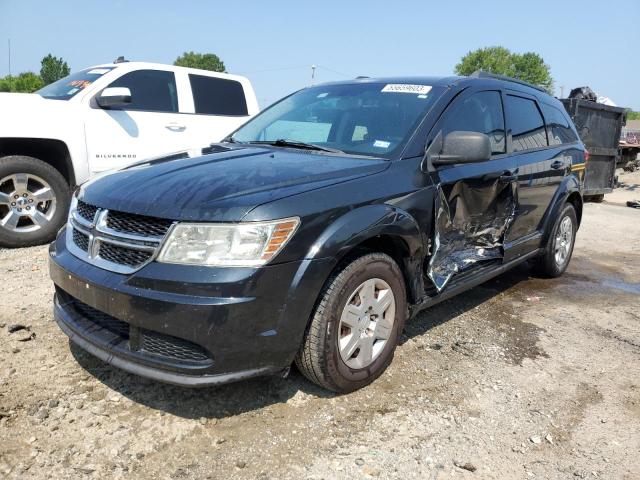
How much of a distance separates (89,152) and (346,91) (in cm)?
319

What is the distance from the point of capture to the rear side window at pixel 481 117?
347 centimetres

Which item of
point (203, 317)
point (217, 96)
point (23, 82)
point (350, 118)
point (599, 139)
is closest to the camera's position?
point (203, 317)

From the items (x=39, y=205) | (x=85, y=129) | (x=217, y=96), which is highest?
(x=217, y=96)

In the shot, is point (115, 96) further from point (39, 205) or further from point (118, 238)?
point (118, 238)

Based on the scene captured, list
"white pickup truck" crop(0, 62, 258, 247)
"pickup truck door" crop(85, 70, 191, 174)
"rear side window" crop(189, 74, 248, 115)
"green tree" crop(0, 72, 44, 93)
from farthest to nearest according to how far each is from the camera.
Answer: "green tree" crop(0, 72, 44, 93) < "rear side window" crop(189, 74, 248, 115) < "pickup truck door" crop(85, 70, 191, 174) < "white pickup truck" crop(0, 62, 258, 247)

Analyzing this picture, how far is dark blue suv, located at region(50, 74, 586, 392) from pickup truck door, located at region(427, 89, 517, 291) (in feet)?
0.05

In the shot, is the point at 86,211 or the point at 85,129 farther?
the point at 85,129

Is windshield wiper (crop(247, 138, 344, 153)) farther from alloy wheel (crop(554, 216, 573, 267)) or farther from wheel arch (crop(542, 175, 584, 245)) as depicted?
alloy wheel (crop(554, 216, 573, 267))

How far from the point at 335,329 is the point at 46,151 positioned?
173 inches

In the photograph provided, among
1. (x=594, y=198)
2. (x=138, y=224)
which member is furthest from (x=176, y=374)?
(x=594, y=198)

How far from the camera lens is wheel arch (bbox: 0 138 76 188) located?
17.4 feet

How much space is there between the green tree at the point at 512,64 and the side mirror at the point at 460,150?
74.4 metres

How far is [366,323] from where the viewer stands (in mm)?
2826

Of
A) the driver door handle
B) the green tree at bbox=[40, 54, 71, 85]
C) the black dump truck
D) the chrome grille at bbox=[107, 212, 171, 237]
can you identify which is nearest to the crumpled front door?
the chrome grille at bbox=[107, 212, 171, 237]
